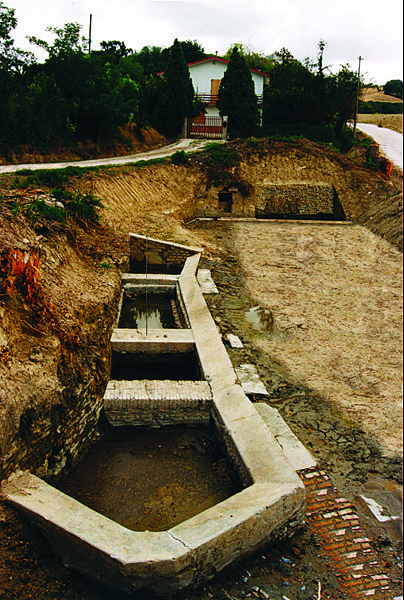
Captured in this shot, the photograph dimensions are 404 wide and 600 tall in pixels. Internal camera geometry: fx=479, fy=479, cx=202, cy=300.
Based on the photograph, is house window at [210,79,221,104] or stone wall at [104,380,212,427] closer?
stone wall at [104,380,212,427]

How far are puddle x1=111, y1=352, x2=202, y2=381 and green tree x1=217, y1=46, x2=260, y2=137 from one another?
1896 cm

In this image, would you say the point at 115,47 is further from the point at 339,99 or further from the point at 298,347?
the point at 298,347

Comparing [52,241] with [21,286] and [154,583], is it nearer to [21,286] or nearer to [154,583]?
[21,286]

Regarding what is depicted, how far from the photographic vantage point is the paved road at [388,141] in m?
24.9

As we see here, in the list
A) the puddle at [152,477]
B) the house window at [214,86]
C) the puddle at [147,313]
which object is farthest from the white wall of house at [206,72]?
the puddle at [152,477]

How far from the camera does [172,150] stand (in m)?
22.1

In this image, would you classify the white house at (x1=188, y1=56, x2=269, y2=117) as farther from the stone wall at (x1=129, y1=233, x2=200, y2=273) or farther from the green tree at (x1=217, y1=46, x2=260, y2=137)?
the stone wall at (x1=129, y1=233, x2=200, y2=273)

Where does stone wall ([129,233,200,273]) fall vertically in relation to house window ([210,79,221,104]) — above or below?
below

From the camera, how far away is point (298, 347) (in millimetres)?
7633

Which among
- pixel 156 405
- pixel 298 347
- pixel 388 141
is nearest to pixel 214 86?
pixel 388 141

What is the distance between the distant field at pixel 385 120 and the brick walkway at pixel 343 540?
32.8m

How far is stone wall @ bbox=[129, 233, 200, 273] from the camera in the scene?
12617 millimetres

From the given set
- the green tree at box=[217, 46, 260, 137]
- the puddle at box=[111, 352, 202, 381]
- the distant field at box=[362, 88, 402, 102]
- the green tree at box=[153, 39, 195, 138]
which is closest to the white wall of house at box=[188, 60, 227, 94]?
the green tree at box=[153, 39, 195, 138]

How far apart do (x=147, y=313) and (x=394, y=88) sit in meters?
51.5
